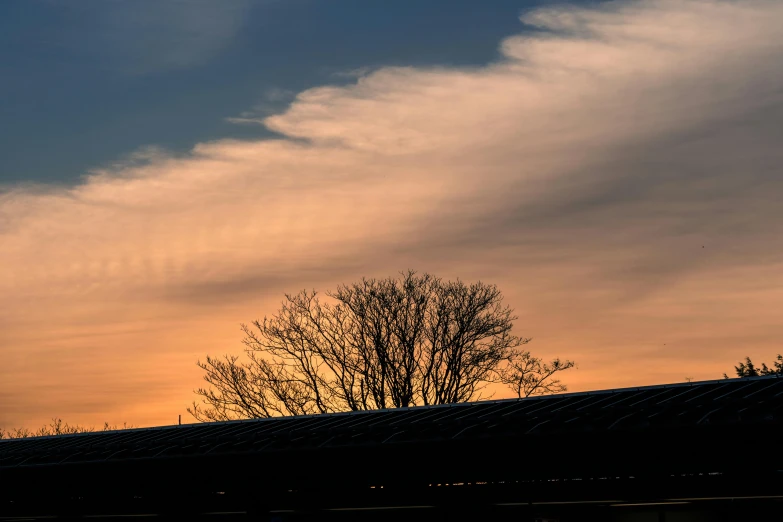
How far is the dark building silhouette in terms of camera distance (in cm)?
1862

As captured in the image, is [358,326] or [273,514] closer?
[273,514]

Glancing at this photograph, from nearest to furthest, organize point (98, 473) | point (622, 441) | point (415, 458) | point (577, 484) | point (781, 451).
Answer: point (781, 451) < point (622, 441) < point (577, 484) < point (415, 458) < point (98, 473)

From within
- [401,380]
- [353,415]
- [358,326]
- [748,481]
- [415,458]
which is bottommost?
[748,481]

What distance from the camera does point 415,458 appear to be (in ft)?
72.8

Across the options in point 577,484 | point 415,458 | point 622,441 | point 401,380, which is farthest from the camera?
point 401,380

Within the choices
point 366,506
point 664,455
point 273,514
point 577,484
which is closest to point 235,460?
point 273,514

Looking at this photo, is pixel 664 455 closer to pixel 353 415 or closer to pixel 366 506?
pixel 366 506

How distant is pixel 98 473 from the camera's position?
27.2 meters

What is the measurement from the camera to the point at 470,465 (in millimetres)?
21406

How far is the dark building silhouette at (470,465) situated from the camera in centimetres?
1862

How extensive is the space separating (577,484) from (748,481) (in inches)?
148

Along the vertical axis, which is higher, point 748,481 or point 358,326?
point 358,326

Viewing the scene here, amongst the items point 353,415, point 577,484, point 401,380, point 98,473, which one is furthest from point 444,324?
point 577,484

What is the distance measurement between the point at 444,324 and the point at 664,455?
3812cm
